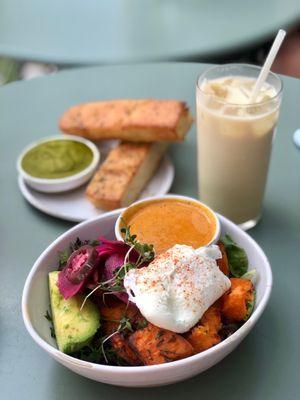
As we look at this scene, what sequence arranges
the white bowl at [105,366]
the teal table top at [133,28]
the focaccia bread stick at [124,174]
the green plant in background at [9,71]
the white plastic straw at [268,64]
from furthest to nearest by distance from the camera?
1. the green plant in background at [9,71]
2. the teal table top at [133,28]
3. the focaccia bread stick at [124,174]
4. the white plastic straw at [268,64]
5. the white bowl at [105,366]

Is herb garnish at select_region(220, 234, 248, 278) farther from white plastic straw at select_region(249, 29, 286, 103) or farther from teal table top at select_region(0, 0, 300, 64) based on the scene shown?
teal table top at select_region(0, 0, 300, 64)

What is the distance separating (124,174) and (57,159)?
0.18 meters

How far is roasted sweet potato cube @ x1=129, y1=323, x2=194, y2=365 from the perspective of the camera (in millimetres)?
719

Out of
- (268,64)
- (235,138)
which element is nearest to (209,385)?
(235,138)

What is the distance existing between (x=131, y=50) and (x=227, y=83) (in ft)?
2.34

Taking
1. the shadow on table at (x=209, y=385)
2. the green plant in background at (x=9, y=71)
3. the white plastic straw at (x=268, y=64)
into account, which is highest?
the white plastic straw at (x=268, y=64)

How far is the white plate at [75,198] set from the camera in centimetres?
A: 113

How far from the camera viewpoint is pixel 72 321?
2.51 ft

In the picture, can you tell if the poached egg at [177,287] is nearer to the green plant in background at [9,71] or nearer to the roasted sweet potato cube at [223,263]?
the roasted sweet potato cube at [223,263]

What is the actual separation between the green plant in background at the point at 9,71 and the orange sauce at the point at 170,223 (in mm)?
1770

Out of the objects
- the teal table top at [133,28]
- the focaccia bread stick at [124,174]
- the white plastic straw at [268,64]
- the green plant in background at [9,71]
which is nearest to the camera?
the white plastic straw at [268,64]

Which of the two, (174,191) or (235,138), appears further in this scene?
(174,191)

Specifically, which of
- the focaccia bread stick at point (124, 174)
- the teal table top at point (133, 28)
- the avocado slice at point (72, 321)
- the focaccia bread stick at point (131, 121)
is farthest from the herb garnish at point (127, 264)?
the teal table top at point (133, 28)

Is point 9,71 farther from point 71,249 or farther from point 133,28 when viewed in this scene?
point 71,249
